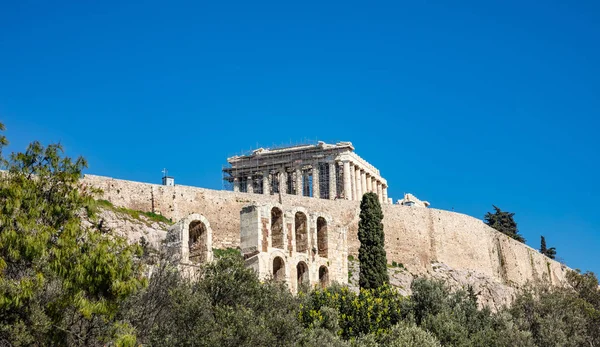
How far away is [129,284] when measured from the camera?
559 inches

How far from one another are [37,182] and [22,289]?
326cm

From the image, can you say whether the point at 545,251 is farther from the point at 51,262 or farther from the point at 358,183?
the point at 51,262

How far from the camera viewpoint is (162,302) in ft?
70.2

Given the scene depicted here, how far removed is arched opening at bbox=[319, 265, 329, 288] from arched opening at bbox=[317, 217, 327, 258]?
63 centimetres

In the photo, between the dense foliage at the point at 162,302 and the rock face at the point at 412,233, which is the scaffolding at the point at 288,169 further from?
the dense foliage at the point at 162,302

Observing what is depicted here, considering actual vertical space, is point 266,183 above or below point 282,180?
below

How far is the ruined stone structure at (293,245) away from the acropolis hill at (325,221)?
0.15ft

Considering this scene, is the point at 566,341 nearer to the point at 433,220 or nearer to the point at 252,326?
the point at 252,326

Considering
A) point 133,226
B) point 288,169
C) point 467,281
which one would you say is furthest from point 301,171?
point 133,226

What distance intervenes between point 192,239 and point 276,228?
3.62 meters

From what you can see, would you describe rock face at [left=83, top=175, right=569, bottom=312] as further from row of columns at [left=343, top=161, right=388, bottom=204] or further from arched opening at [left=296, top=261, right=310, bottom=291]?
arched opening at [left=296, top=261, right=310, bottom=291]

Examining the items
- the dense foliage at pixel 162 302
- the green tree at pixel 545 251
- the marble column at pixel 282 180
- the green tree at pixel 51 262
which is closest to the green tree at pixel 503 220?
the green tree at pixel 545 251

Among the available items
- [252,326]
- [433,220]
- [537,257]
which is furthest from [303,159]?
[252,326]

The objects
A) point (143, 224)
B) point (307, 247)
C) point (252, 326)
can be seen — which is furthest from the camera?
point (143, 224)
